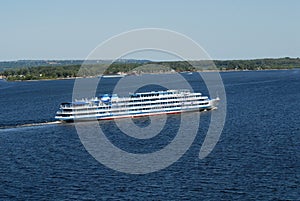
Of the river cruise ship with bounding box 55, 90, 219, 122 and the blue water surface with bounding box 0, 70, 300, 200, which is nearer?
the blue water surface with bounding box 0, 70, 300, 200

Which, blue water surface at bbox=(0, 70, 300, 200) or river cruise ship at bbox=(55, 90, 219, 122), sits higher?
river cruise ship at bbox=(55, 90, 219, 122)

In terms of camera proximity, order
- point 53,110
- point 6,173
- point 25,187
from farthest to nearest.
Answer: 1. point 53,110
2. point 6,173
3. point 25,187

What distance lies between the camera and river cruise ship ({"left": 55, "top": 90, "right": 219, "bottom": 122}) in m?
58.2

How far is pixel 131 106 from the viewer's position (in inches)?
2430

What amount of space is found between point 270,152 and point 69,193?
15.4 m

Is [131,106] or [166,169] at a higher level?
[131,106]

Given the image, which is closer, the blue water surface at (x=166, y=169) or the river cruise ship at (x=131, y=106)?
the blue water surface at (x=166, y=169)

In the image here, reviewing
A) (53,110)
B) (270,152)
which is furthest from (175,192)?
(53,110)

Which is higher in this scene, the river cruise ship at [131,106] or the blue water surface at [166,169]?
the river cruise ship at [131,106]

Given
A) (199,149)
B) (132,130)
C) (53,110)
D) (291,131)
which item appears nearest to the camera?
(199,149)

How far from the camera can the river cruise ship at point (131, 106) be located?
58.2m

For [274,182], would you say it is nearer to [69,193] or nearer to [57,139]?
[69,193]

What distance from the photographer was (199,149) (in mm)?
40094

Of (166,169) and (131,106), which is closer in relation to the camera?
(166,169)
